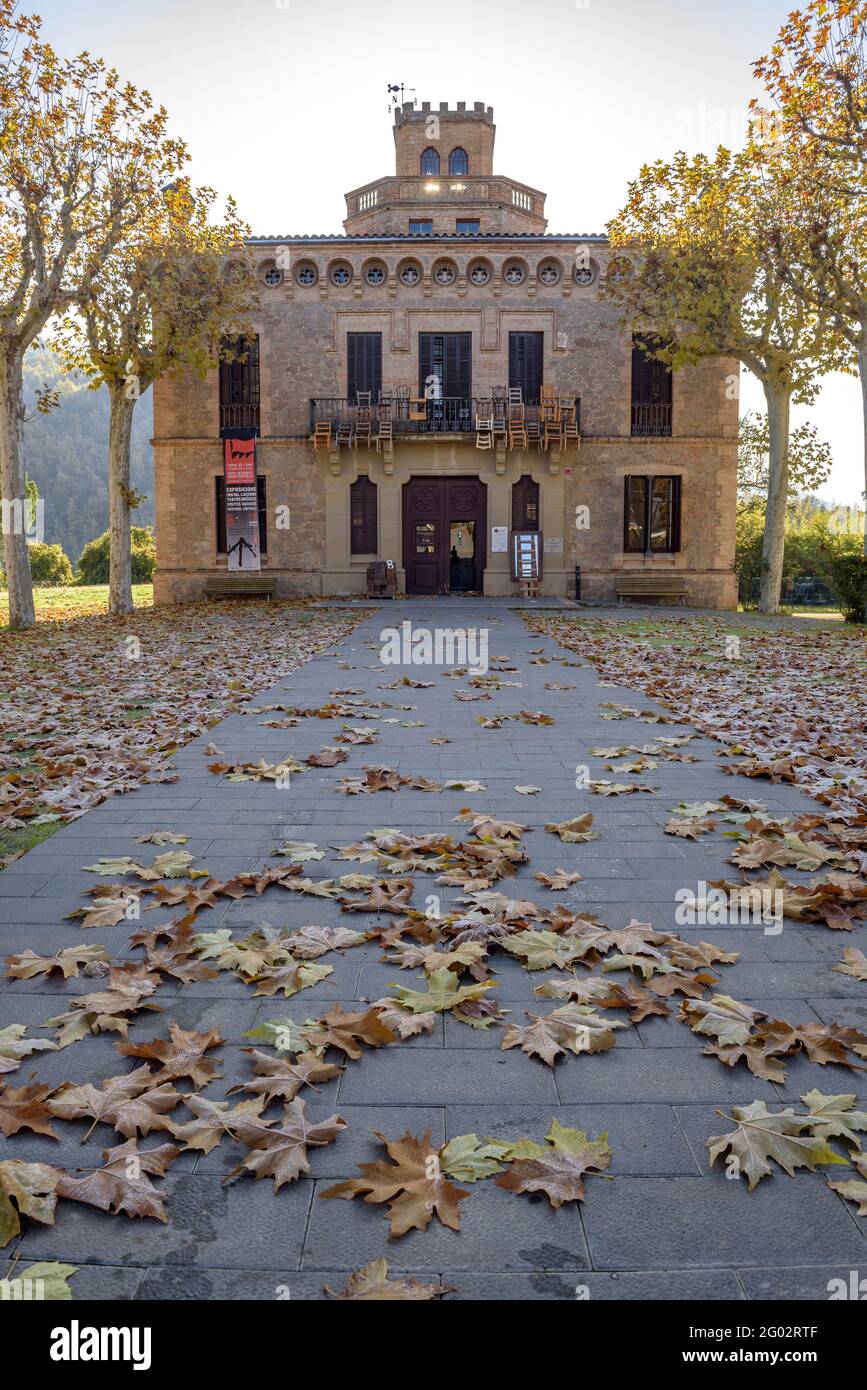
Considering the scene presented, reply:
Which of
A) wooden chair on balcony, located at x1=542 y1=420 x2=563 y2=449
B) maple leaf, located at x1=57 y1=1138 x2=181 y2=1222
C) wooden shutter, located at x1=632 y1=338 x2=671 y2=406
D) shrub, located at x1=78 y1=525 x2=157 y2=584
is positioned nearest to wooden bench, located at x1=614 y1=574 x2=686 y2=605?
wooden chair on balcony, located at x1=542 y1=420 x2=563 y2=449

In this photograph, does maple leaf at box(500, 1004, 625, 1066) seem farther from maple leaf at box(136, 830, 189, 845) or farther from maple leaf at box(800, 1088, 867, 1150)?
maple leaf at box(136, 830, 189, 845)

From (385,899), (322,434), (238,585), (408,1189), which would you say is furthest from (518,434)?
(408,1189)

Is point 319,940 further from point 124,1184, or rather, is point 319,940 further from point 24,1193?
point 24,1193

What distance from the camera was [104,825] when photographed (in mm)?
5363

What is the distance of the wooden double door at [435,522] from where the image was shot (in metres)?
28.5

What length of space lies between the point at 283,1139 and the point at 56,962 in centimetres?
141

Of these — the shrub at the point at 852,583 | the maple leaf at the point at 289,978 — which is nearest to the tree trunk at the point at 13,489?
the maple leaf at the point at 289,978

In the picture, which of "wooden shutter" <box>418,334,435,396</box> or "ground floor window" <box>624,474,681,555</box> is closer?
"wooden shutter" <box>418,334,435,396</box>

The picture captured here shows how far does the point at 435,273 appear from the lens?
27859 mm

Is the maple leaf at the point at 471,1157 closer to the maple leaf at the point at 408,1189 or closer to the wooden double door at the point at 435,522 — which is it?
the maple leaf at the point at 408,1189

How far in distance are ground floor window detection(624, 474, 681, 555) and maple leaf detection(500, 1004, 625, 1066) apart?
26577 millimetres

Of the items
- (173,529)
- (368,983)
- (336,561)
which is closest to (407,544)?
(336,561)

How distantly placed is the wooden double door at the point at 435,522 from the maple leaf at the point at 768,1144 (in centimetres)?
2653

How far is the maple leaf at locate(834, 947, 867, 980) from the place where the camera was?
11.3 feet
